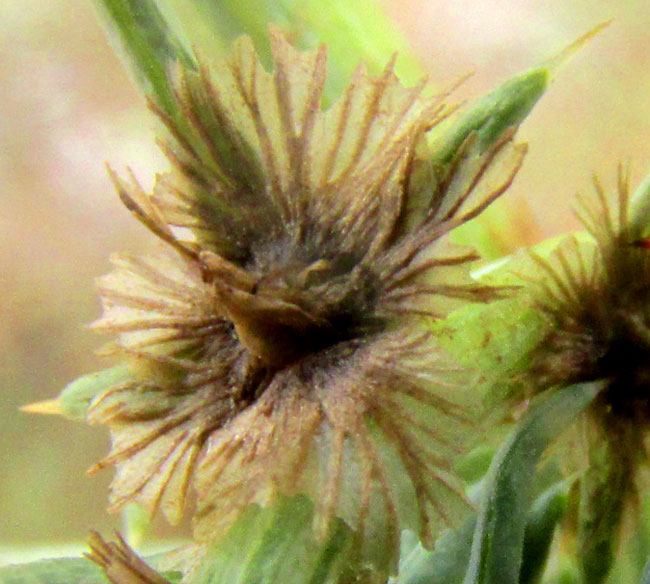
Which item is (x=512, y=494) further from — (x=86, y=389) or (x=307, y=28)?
(x=307, y=28)

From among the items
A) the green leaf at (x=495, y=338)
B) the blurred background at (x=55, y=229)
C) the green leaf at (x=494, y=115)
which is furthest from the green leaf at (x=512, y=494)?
the blurred background at (x=55, y=229)

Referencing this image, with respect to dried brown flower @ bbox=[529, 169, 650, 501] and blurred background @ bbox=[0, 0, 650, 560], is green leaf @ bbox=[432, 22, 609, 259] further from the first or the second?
blurred background @ bbox=[0, 0, 650, 560]

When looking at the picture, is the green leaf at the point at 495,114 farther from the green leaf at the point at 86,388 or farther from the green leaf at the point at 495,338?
the green leaf at the point at 86,388

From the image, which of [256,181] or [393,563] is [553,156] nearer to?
[256,181]

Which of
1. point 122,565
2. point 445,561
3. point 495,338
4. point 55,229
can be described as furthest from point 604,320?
point 55,229

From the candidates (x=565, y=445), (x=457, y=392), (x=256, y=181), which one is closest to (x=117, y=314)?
(x=256, y=181)

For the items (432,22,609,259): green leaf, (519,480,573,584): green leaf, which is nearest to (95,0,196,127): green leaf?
(432,22,609,259): green leaf
